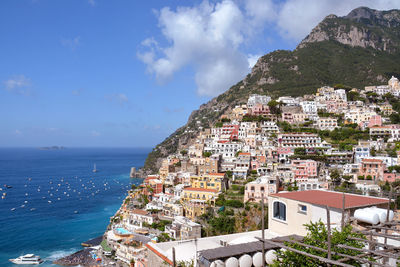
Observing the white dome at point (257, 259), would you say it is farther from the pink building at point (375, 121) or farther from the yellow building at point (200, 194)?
the pink building at point (375, 121)

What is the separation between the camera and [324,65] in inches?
4520

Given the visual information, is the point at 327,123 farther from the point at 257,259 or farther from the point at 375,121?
the point at 257,259

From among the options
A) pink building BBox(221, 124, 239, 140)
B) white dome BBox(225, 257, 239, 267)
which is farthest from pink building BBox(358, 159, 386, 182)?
white dome BBox(225, 257, 239, 267)

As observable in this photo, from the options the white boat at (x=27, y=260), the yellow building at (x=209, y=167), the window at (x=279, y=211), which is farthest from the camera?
the yellow building at (x=209, y=167)

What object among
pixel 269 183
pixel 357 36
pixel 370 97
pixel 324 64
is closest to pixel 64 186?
pixel 269 183

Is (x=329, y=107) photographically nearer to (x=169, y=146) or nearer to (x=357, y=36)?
(x=169, y=146)

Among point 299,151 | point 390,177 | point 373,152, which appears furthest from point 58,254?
point 373,152

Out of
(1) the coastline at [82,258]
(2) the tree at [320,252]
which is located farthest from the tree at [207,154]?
(2) the tree at [320,252]

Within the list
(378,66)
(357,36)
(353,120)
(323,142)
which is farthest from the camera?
(357,36)

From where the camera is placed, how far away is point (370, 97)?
261 feet

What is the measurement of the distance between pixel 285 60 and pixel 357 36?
42774mm

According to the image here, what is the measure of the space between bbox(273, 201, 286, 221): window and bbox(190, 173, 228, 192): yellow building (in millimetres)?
28738

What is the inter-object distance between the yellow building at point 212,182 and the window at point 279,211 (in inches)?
1131

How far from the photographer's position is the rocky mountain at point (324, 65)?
100 meters
